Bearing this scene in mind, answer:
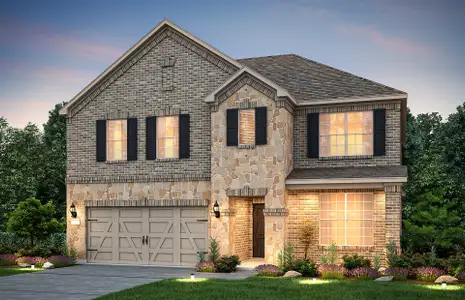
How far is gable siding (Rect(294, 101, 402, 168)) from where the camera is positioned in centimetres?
2198

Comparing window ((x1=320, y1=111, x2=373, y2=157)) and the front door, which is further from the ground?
window ((x1=320, y1=111, x2=373, y2=157))

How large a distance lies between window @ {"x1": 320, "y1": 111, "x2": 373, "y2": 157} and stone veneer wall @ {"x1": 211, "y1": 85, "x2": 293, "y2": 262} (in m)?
1.35

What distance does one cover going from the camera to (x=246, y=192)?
72.5ft

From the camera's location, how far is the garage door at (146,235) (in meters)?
23.6

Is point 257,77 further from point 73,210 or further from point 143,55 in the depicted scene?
point 73,210

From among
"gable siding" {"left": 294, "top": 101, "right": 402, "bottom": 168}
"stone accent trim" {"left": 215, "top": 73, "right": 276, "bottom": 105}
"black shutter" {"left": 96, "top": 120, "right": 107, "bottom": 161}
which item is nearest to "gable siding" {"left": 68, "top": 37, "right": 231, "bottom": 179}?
"black shutter" {"left": 96, "top": 120, "right": 107, "bottom": 161}

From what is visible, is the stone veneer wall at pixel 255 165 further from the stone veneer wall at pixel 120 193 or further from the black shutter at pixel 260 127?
the stone veneer wall at pixel 120 193

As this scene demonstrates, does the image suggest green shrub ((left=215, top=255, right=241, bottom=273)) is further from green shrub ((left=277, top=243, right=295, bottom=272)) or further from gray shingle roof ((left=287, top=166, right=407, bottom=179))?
gray shingle roof ((left=287, top=166, right=407, bottom=179))

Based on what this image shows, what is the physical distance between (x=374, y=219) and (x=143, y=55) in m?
11.5

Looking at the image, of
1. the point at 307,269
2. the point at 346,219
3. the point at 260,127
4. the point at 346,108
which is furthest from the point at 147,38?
the point at 307,269

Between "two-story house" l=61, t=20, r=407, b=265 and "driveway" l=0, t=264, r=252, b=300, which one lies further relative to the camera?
"two-story house" l=61, t=20, r=407, b=265

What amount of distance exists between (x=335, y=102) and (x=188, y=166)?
6.24m

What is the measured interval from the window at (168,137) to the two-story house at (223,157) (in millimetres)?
45

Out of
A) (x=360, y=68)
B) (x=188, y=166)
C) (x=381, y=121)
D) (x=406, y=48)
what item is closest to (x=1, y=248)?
(x=188, y=166)
